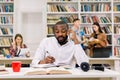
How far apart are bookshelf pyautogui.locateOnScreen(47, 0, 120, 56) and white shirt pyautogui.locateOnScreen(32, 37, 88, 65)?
11.4 feet

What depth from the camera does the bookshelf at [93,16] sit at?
614 cm

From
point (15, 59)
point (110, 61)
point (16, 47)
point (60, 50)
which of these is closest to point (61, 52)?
point (60, 50)

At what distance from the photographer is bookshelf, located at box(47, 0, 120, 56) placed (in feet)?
20.2

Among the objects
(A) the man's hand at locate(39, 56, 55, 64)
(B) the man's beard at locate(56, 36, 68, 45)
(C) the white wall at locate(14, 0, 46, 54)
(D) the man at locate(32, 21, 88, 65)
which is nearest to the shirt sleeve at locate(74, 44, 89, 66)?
(D) the man at locate(32, 21, 88, 65)

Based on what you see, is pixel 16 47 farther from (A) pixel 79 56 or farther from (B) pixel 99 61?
(A) pixel 79 56

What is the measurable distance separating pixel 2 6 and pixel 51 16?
1.27 m

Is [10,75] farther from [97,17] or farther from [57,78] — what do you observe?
[97,17]

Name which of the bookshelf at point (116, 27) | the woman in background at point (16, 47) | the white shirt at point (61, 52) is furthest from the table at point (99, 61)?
the bookshelf at point (116, 27)

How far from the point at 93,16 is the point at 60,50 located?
12.4ft

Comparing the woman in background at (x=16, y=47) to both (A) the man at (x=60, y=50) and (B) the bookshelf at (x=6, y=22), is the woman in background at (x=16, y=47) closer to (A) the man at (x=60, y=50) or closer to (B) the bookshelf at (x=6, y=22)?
(B) the bookshelf at (x=6, y=22)

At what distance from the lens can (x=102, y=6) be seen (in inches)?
244

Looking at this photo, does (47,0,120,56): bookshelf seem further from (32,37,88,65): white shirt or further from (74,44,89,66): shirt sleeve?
(74,44,89,66): shirt sleeve

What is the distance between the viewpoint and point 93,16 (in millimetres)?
6219

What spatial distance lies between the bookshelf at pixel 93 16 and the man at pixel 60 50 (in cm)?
350
